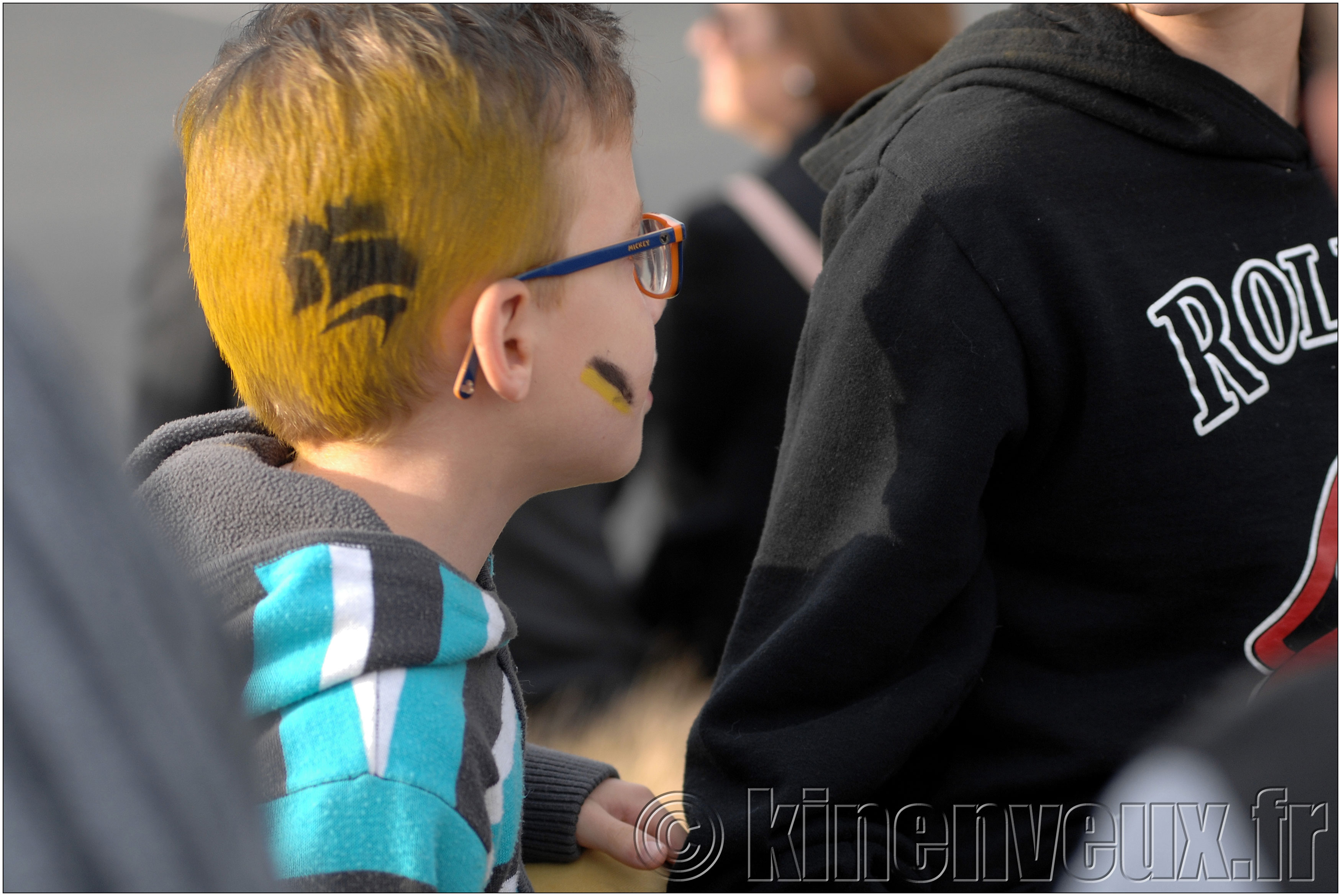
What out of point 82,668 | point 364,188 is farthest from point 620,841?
point 82,668

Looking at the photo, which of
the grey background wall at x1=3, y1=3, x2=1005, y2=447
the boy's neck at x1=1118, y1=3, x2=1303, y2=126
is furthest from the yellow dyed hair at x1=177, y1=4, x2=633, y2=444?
the grey background wall at x1=3, y1=3, x2=1005, y2=447

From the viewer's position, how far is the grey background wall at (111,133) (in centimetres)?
727

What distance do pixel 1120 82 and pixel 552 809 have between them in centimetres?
117

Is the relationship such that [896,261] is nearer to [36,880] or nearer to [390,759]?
[390,759]

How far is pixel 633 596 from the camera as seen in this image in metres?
3.22

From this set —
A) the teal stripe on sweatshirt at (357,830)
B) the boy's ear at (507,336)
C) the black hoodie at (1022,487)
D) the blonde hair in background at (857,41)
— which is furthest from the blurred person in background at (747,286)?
the teal stripe on sweatshirt at (357,830)

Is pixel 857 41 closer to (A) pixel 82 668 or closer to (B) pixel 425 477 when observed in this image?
(B) pixel 425 477

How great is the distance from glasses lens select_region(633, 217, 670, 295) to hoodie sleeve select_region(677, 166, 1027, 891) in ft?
0.74

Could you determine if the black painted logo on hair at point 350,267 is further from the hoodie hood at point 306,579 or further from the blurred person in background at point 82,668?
the blurred person in background at point 82,668

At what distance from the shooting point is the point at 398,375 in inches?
49.1

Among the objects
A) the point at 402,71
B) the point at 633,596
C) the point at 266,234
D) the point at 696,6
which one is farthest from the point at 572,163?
the point at 696,6

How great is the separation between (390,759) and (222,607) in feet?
0.70

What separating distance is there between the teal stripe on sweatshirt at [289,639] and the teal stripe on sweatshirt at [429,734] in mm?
84

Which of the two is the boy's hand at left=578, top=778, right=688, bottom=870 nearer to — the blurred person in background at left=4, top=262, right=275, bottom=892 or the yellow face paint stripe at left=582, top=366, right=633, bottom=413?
the yellow face paint stripe at left=582, top=366, right=633, bottom=413
